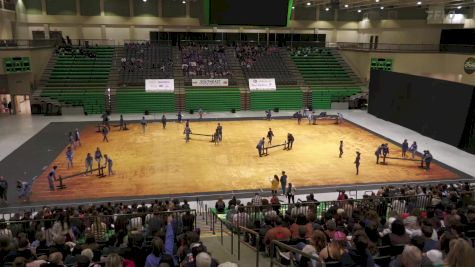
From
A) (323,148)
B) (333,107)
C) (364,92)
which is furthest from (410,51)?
(323,148)

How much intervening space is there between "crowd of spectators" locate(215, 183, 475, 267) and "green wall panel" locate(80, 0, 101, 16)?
38973 mm

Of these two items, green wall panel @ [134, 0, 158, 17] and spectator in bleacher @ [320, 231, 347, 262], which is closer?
spectator in bleacher @ [320, 231, 347, 262]

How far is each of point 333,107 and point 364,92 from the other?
12.0 ft

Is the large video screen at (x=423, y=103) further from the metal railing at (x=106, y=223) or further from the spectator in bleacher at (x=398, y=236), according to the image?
the metal railing at (x=106, y=223)

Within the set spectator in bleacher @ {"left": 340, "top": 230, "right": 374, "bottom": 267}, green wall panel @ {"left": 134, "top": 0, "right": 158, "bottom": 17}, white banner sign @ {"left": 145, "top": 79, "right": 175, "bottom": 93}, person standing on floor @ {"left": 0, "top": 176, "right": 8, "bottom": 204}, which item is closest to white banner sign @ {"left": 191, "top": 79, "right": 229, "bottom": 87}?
white banner sign @ {"left": 145, "top": 79, "right": 175, "bottom": 93}

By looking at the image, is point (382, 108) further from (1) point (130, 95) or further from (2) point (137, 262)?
(2) point (137, 262)

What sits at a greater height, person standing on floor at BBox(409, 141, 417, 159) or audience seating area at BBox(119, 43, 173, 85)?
audience seating area at BBox(119, 43, 173, 85)

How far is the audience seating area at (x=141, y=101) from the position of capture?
124 ft

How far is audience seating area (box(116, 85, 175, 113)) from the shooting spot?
37906 mm

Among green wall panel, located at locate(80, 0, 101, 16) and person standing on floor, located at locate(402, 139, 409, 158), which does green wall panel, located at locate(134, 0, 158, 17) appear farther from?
person standing on floor, located at locate(402, 139, 409, 158)

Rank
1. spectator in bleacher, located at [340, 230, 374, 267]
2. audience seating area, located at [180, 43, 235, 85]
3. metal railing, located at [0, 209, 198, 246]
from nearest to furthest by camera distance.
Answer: spectator in bleacher, located at [340, 230, 374, 267] < metal railing, located at [0, 209, 198, 246] < audience seating area, located at [180, 43, 235, 85]

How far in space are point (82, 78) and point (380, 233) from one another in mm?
37384

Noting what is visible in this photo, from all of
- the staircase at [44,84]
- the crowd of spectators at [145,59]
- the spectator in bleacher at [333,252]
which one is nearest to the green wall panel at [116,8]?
the crowd of spectators at [145,59]

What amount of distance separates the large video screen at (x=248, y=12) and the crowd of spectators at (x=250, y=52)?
31504mm
